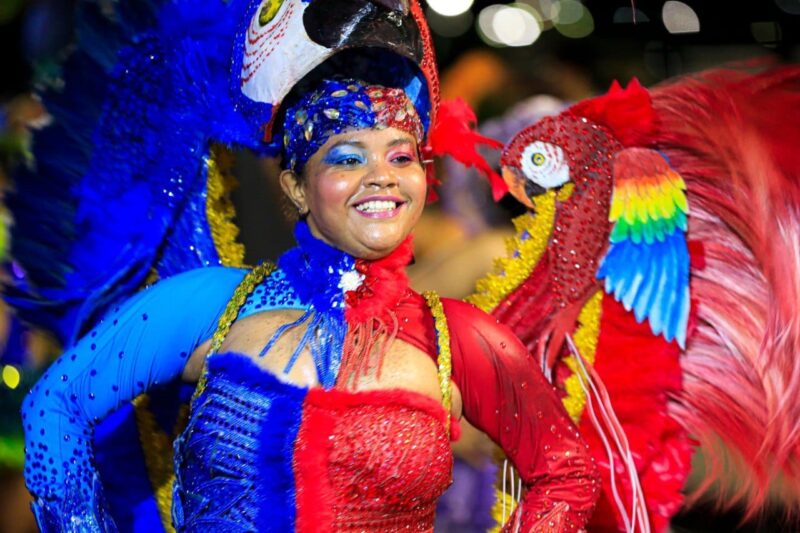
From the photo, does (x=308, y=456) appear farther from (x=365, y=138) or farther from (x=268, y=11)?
(x=268, y=11)

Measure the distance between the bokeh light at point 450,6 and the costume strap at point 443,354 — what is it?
878 mm

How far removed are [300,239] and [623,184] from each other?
2.08ft

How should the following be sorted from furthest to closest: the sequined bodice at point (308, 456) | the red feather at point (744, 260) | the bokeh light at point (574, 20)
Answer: the bokeh light at point (574, 20)
the red feather at point (744, 260)
the sequined bodice at point (308, 456)

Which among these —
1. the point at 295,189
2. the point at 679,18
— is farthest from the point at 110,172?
the point at 679,18

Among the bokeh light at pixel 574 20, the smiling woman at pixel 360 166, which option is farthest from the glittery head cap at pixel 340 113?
the bokeh light at pixel 574 20

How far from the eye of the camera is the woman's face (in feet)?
5.28

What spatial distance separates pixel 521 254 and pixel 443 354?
433mm

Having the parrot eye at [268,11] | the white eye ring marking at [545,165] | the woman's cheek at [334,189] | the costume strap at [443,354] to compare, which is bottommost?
the costume strap at [443,354]

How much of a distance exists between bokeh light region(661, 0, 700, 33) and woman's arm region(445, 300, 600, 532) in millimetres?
771

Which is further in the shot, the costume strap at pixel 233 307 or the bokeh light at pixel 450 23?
the bokeh light at pixel 450 23

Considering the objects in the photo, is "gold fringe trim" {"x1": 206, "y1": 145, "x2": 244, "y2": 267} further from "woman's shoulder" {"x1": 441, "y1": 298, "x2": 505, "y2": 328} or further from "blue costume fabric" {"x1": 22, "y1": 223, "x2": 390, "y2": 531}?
"woman's shoulder" {"x1": 441, "y1": 298, "x2": 505, "y2": 328}

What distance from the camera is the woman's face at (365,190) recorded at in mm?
1610

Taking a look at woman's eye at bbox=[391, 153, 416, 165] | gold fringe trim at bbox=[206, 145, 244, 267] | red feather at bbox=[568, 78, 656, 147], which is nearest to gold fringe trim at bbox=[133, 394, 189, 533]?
gold fringe trim at bbox=[206, 145, 244, 267]

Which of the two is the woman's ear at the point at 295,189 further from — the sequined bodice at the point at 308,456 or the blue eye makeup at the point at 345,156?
the sequined bodice at the point at 308,456
